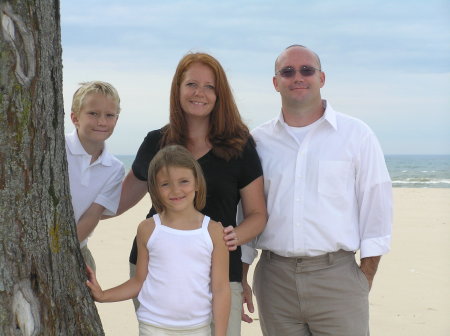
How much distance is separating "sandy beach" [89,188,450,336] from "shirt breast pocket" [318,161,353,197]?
9.35 feet

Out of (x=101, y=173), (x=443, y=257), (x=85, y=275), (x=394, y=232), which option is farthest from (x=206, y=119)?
(x=394, y=232)

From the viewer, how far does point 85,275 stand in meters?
2.86

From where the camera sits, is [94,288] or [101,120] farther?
[101,120]

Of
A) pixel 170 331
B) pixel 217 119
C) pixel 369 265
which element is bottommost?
pixel 170 331

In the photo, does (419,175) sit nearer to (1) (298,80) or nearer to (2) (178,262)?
(1) (298,80)

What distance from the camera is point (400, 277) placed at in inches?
308

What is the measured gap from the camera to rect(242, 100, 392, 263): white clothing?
3326mm

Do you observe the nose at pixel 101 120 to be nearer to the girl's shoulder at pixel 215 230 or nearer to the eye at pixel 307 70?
the girl's shoulder at pixel 215 230

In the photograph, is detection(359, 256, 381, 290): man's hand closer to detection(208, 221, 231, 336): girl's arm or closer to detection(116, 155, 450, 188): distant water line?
detection(208, 221, 231, 336): girl's arm

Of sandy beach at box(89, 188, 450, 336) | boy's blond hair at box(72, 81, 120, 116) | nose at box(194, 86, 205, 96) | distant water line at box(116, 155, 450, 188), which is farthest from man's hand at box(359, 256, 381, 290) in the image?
distant water line at box(116, 155, 450, 188)

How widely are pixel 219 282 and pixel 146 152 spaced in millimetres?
865

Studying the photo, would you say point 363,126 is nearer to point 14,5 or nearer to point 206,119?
A: point 206,119

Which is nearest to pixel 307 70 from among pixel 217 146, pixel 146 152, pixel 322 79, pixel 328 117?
pixel 322 79

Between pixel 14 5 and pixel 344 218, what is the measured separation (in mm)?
1949
